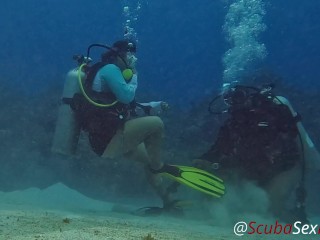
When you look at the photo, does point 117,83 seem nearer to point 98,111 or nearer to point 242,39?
point 98,111

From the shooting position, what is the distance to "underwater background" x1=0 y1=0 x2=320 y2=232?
1226 centimetres

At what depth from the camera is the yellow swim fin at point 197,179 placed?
6605 millimetres

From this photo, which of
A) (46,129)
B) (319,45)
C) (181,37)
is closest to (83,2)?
(181,37)

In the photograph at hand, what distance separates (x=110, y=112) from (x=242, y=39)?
13511 mm

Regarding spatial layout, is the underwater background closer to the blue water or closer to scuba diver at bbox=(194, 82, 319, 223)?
the blue water

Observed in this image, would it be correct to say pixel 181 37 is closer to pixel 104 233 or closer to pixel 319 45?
pixel 319 45

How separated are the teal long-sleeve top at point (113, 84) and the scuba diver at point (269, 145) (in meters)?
2.13

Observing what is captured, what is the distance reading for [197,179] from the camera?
6730 millimetres

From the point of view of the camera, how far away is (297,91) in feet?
47.2

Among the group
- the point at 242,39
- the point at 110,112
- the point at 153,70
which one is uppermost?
the point at 153,70

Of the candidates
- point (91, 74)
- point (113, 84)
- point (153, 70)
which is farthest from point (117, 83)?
point (153, 70)

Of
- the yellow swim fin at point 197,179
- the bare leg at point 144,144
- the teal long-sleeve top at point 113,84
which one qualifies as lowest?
the yellow swim fin at point 197,179

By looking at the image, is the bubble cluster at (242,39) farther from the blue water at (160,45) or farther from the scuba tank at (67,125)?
the scuba tank at (67,125)

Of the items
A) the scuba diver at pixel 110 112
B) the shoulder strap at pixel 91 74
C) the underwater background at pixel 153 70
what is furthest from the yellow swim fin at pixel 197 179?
the underwater background at pixel 153 70
